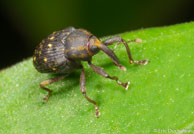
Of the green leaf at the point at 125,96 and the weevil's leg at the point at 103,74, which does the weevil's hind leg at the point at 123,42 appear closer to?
the green leaf at the point at 125,96

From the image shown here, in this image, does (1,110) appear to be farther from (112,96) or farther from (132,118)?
(132,118)

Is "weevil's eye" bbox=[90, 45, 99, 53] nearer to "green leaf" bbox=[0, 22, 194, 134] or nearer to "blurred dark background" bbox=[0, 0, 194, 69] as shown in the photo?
"green leaf" bbox=[0, 22, 194, 134]

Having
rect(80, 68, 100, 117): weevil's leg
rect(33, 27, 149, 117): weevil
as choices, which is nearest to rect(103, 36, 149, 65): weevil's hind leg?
rect(33, 27, 149, 117): weevil

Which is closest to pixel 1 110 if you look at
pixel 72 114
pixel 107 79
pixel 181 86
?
pixel 72 114

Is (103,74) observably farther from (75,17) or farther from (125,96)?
(75,17)

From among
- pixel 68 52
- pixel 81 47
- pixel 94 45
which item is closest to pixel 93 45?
pixel 94 45

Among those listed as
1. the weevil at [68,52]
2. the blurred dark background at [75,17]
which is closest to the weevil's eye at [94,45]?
the weevil at [68,52]
